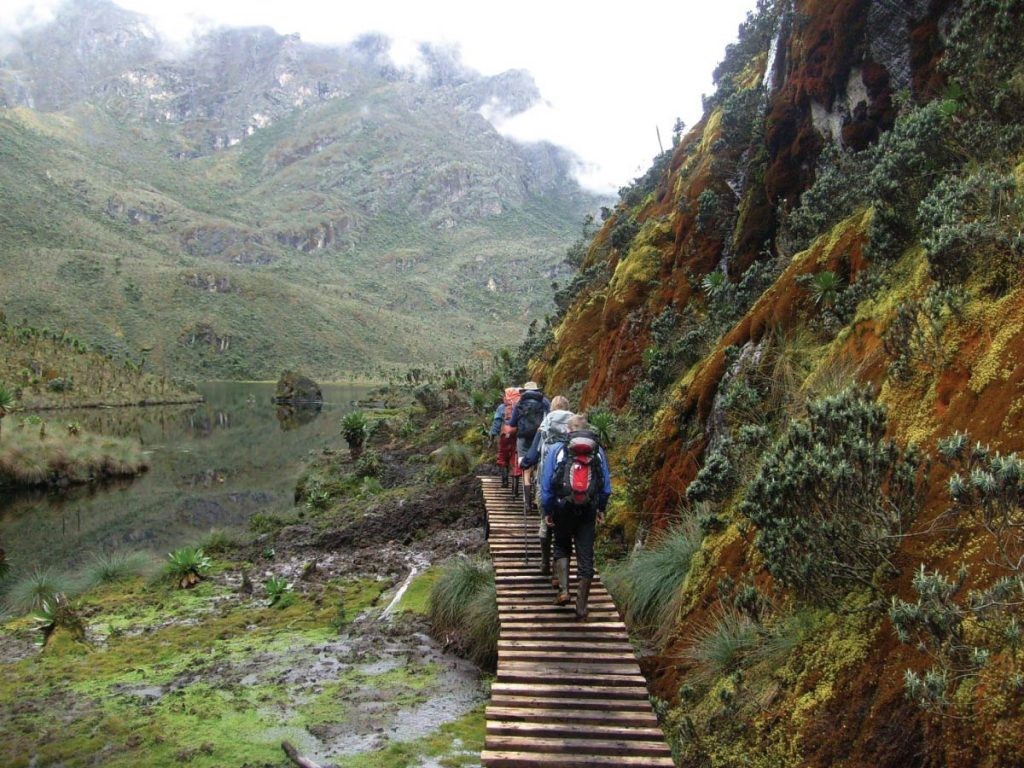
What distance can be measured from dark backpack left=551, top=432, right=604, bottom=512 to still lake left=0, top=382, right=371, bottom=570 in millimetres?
16756

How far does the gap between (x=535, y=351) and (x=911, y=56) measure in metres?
22.0

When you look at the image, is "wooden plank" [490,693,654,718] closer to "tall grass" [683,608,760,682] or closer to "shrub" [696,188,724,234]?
"tall grass" [683,608,760,682]

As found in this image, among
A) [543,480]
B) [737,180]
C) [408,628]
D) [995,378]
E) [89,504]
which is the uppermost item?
[737,180]

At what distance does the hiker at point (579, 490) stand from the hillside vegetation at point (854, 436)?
964 mm

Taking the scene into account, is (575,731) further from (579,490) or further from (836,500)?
(836,500)

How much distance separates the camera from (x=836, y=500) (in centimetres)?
417

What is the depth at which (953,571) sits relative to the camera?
363 cm

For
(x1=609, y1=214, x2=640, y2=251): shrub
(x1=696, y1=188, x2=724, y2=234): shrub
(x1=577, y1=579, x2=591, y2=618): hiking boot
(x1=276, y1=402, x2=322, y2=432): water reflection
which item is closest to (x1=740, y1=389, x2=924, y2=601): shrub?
(x1=577, y1=579, x2=591, y2=618): hiking boot

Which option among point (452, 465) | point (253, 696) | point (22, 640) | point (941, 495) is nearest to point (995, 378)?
point (941, 495)

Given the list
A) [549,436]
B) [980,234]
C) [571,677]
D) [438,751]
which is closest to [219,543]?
[438,751]

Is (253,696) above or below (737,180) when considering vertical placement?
below

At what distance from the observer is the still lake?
2283 centimetres

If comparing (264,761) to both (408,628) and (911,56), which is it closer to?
(408,628)

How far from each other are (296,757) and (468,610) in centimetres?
321
